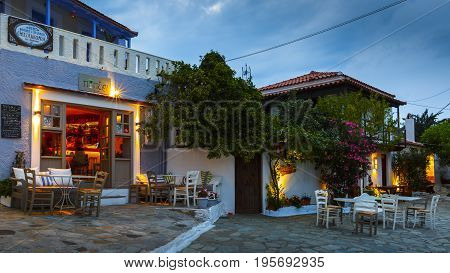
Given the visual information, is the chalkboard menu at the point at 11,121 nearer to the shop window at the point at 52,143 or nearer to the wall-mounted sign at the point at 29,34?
the shop window at the point at 52,143

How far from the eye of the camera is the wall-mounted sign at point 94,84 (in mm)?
10990

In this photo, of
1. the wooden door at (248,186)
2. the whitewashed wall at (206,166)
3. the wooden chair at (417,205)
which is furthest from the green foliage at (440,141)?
the whitewashed wall at (206,166)

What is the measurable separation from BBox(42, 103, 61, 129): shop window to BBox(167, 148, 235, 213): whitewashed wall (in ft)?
13.5

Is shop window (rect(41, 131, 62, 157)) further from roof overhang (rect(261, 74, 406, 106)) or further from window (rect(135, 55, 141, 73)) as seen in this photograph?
roof overhang (rect(261, 74, 406, 106))

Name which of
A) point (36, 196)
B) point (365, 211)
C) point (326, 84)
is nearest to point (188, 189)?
point (36, 196)

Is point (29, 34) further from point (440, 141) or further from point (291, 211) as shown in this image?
point (440, 141)

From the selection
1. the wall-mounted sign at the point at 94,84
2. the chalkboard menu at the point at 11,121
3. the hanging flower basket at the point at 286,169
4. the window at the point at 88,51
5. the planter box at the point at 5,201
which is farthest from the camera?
the hanging flower basket at the point at 286,169

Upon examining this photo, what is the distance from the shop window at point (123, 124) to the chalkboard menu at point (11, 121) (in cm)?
287

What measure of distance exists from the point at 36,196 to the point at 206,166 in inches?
231

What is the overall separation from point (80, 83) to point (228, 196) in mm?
5811

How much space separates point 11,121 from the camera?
31.5 feet

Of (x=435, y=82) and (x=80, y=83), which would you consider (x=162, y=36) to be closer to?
(x=80, y=83)

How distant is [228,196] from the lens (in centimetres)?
1294

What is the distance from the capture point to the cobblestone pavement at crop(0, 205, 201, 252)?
5697 mm
